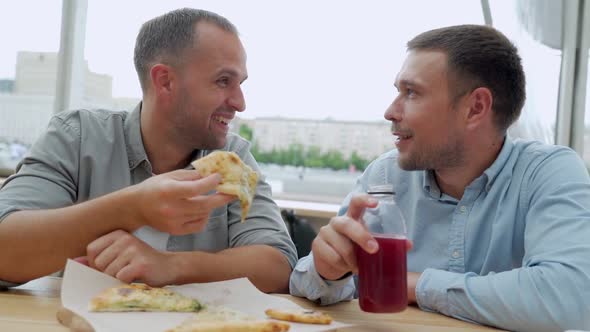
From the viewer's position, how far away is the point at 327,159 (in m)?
3.91

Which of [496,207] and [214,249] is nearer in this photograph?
[496,207]

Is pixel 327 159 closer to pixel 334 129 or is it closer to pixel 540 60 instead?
pixel 334 129

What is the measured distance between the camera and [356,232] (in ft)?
3.47

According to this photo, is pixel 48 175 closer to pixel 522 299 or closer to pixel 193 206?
pixel 193 206

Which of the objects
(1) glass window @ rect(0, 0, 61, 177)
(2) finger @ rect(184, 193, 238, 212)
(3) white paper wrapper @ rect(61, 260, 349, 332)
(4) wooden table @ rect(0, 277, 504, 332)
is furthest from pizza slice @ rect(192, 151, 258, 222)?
(1) glass window @ rect(0, 0, 61, 177)

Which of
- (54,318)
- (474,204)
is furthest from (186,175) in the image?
(474,204)

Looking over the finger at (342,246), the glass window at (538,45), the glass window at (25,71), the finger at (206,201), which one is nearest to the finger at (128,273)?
the finger at (206,201)

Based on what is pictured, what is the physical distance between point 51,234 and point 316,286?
61 cm

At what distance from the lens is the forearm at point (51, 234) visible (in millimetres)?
1198

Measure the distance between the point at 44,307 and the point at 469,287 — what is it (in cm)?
90

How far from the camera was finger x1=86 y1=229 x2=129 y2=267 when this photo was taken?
1167 millimetres

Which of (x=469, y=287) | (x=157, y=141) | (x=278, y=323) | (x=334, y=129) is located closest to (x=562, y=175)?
(x=469, y=287)

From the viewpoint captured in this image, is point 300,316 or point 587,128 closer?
point 300,316

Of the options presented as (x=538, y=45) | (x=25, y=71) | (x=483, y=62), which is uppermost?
(x=538, y=45)
